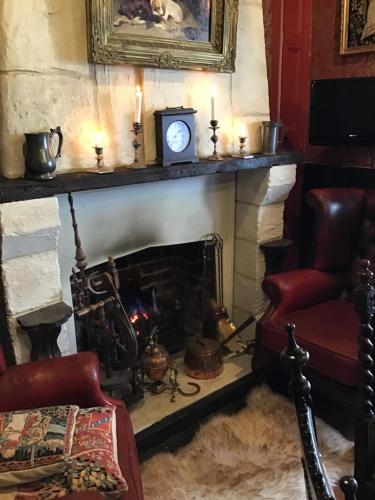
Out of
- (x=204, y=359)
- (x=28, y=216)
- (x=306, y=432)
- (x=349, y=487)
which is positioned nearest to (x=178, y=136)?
(x=28, y=216)

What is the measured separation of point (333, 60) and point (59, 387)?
2.39 meters

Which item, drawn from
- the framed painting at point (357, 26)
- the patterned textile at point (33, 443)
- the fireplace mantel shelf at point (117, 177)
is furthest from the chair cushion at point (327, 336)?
the framed painting at point (357, 26)

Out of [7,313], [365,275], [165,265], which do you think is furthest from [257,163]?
[7,313]

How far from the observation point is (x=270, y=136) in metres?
2.55

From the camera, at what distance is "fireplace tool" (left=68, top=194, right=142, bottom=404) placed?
1.98m

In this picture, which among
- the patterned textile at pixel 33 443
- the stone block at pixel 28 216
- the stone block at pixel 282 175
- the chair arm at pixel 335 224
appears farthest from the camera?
the stone block at pixel 282 175

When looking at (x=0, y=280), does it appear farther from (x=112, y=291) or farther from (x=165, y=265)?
(x=165, y=265)

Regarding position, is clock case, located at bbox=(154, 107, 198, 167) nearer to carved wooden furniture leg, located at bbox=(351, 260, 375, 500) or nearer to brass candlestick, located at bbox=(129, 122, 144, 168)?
brass candlestick, located at bbox=(129, 122, 144, 168)

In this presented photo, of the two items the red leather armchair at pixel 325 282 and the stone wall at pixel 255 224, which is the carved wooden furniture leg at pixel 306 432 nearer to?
the red leather armchair at pixel 325 282

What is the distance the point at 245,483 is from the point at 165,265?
55.8 inches

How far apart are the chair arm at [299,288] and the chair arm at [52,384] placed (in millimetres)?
1072

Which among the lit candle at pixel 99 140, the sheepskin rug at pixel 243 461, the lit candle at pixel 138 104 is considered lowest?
the sheepskin rug at pixel 243 461

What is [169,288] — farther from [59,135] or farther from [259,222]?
[59,135]

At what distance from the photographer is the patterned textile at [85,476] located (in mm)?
1265
